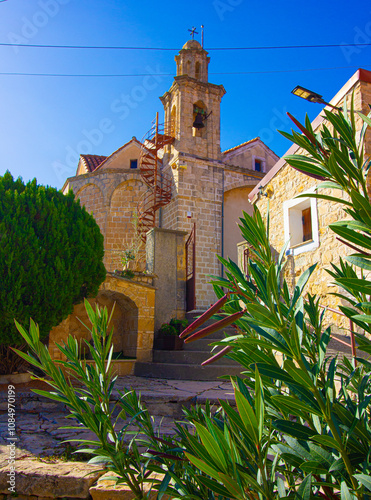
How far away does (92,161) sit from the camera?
19.5 m

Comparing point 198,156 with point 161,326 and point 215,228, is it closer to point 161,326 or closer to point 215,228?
point 215,228

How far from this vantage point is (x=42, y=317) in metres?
5.74

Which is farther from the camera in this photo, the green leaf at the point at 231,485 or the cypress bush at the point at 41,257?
the cypress bush at the point at 41,257

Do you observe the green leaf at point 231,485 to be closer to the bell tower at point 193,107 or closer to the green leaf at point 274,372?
the green leaf at point 274,372

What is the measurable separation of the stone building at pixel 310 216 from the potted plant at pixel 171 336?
2461 mm

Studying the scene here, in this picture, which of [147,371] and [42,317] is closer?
[42,317]

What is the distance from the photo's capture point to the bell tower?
583 inches

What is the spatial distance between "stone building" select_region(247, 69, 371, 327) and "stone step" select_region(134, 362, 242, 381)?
201 cm

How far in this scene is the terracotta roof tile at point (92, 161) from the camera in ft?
61.7

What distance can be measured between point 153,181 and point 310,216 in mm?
9167

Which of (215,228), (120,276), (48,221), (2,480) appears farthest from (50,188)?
(215,228)

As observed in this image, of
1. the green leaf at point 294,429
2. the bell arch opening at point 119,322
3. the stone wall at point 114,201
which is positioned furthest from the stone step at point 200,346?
the stone wall at point 114,201

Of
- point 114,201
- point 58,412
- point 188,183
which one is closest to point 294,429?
point 58,412

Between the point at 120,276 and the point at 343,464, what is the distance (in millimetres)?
6886
